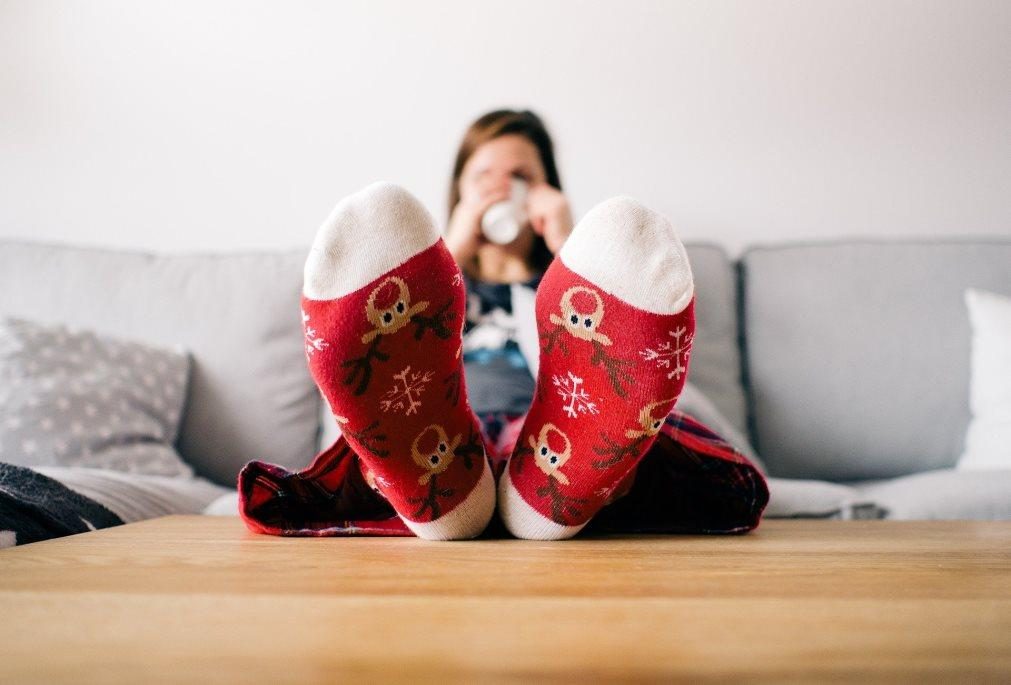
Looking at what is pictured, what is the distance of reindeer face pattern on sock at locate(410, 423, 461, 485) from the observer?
0.50 m

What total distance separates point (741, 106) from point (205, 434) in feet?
3.68

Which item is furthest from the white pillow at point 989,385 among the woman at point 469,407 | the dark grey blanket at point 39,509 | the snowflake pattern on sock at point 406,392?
the dark grey blanket at point 39,509

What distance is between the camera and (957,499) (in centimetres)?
79

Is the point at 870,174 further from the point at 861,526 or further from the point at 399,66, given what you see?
the point at 861,526

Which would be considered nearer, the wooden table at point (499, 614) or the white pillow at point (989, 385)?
the wooden table at point (499, 614)

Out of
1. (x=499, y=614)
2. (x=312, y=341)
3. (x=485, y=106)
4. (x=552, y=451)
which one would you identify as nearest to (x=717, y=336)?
(x=485, y=106)

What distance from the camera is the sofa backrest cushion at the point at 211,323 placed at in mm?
1073

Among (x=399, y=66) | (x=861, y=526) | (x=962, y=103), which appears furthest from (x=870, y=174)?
(x=861, y=526)

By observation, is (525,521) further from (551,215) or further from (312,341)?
(551,215)

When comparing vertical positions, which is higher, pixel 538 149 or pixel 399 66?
pixel 399 66

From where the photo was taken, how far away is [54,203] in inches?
56.1

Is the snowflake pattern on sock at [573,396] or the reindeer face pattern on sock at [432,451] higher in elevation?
the snowflake pattern on sock at [573,396]

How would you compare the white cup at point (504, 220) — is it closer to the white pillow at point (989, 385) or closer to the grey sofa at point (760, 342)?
the grey sofa at point (760, 342)

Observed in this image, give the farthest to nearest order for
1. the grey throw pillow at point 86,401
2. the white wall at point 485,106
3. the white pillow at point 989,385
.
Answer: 1. the white wall at point 485,106
2. the white pillow at point 989,385
3. the grey throw pillow at point 86,401
